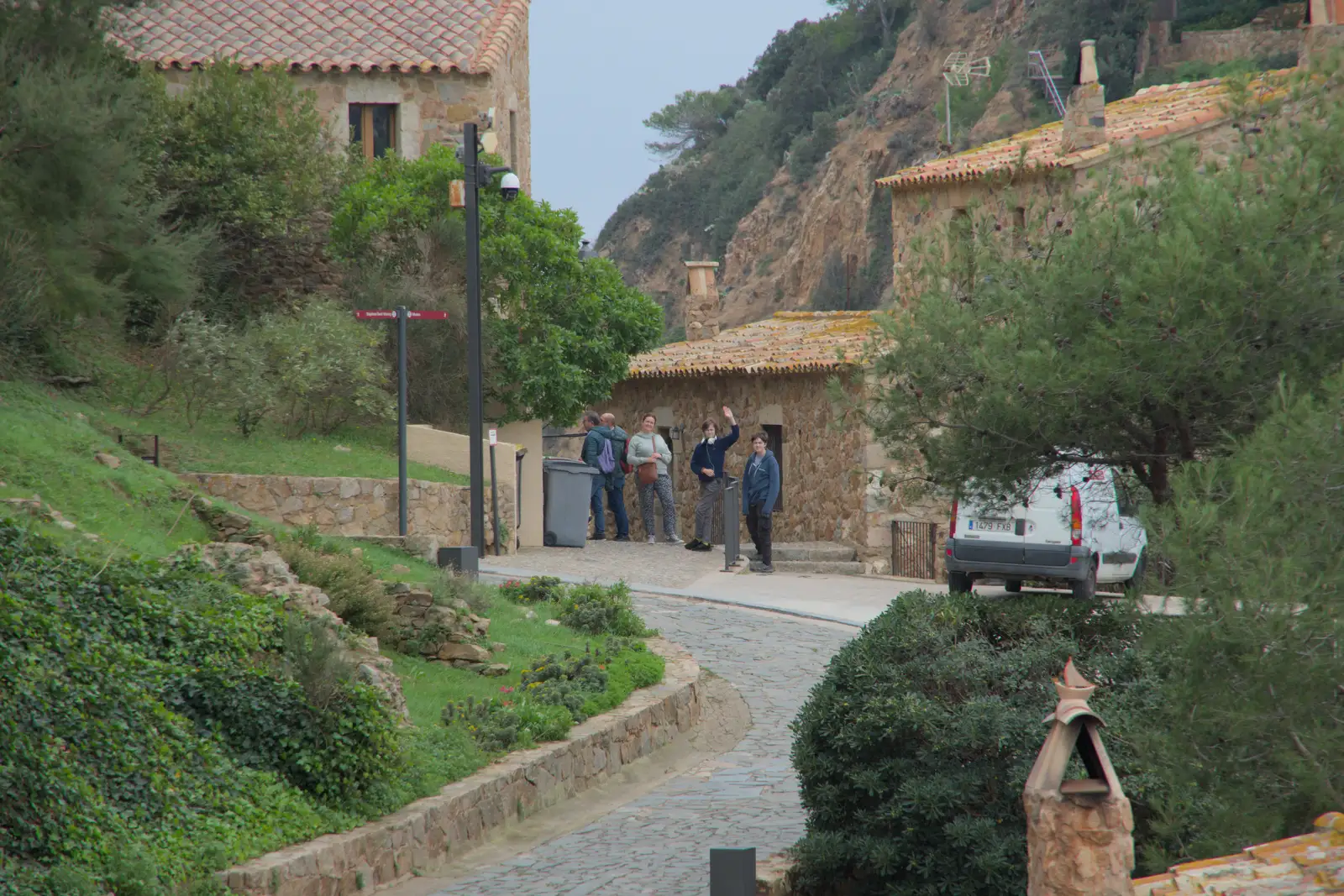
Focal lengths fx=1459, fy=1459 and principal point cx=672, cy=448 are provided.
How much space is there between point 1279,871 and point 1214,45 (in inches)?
2002

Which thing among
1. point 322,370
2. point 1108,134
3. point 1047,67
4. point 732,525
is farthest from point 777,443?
point 1047,67

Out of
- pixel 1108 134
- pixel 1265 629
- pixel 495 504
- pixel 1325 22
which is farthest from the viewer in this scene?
pixel 1108 134

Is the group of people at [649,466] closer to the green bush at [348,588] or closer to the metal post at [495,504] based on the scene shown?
the metal post at [495,504]

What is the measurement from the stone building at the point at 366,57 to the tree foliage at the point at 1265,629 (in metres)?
21.3

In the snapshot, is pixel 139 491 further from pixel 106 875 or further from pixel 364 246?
pixel 364 246

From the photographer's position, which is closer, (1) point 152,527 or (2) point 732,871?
(2) point 732,871

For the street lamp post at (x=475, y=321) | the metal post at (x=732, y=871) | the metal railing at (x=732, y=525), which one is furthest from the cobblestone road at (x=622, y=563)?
the metal post at (x=732, y=871)

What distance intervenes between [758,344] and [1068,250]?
1916 cm

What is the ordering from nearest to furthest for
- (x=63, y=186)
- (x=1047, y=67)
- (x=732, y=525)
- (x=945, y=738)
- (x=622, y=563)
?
1. (x=945, y=738)
2. (x=63, y=186)
3. (x=732, y=525)
4. (x=622, y=563)
5. (x=1047, y=67)

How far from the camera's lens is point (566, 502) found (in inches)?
839

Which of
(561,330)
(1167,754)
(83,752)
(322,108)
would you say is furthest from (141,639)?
(322,108)

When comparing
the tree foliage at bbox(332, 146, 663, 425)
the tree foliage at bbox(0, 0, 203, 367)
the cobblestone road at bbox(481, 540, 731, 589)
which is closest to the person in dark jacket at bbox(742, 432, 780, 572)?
the cobblestone road at bbox(481, 540, 731, 589)

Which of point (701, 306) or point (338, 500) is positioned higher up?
point (701, 306)

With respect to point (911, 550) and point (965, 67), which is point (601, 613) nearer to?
point (911, 550)
